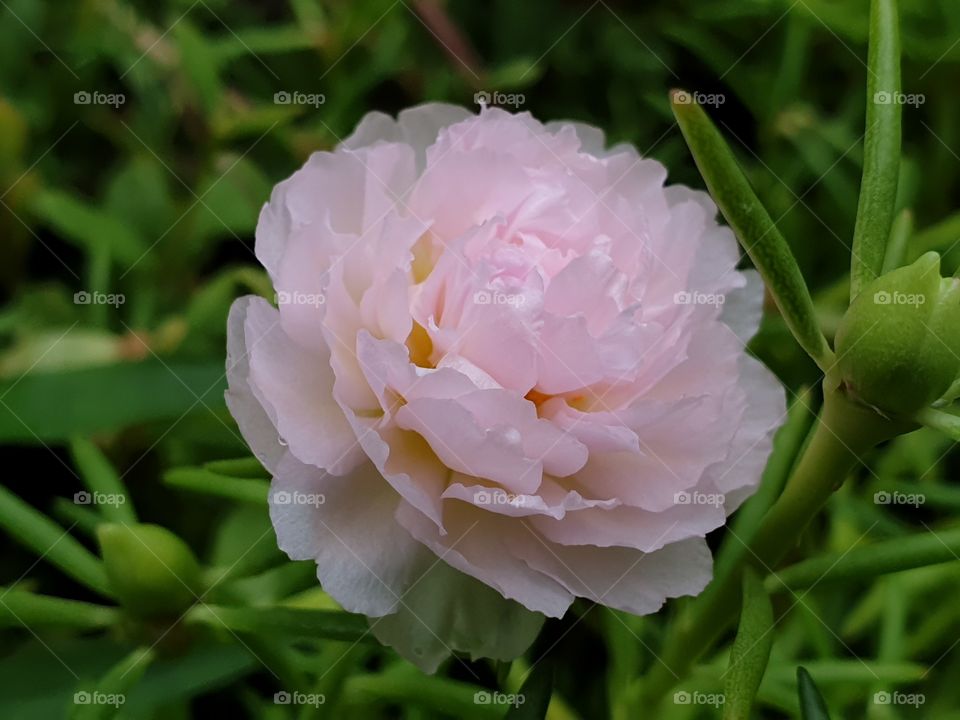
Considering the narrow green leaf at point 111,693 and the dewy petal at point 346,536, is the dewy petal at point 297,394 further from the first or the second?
the narrow green leaf at point 111,693

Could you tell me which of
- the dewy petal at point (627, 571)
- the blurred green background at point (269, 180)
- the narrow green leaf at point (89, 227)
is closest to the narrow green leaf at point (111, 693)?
the blurred green background at point (269, 180)

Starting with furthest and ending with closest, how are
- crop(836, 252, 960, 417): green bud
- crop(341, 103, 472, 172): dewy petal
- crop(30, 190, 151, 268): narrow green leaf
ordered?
1. crop(30, 190, 151, 268): narrow green leaf
2. crop(341, 103, 472, 172): dewy petal
3. crop(836, 252, 960, 417): green bud

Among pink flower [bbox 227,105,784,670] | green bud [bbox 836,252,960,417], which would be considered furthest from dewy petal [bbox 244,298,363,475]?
green bud [bbox 836,252,960,417]

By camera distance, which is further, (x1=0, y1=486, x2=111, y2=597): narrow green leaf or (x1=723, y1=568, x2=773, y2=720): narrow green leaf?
(x1=0, y1=486, x2=111, y2=597): narrow green leaf

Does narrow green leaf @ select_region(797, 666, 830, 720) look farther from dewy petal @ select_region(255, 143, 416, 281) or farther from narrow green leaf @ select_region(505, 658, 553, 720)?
dewy petal @ select_region(255, 143, 416, 281)

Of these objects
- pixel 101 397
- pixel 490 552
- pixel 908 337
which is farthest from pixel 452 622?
pixel 101 397

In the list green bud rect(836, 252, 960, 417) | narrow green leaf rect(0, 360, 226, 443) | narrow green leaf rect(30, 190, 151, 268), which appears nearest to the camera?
green bud rect(836, 252, 960, 417)

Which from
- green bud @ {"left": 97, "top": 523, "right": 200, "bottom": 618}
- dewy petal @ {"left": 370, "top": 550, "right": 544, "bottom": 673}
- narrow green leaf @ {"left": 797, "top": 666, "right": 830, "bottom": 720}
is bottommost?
narrow green leaf @ {"left": 797, "top": 666, "right": 830, "bottom": 720}

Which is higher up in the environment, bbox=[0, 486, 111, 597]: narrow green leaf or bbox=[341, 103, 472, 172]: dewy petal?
bbox=[341, 103, 472, 172]: dewy petal
